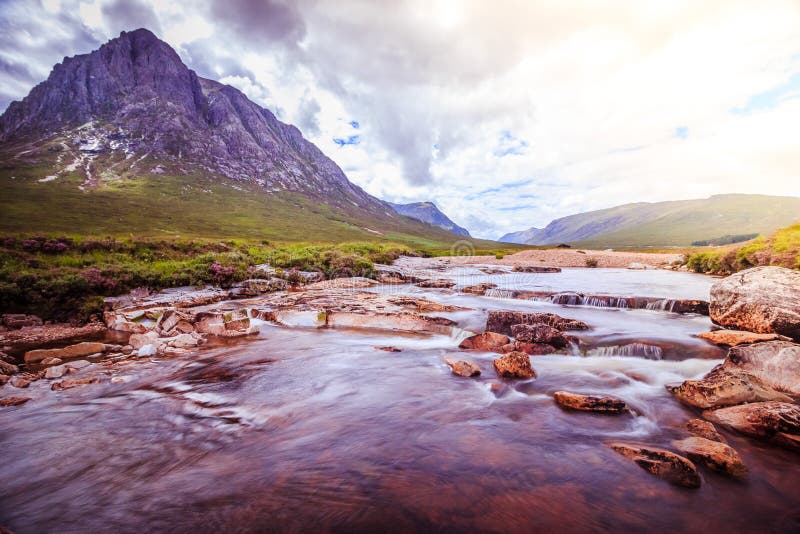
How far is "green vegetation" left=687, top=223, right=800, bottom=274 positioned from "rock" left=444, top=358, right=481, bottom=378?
22.6 meters

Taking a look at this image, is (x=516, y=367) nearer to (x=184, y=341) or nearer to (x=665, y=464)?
(x=665, y=464)

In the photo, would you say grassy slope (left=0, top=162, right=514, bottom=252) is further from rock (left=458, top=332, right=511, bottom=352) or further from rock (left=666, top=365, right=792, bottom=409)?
rock (left=666, top=365, right=792, bottom=409)

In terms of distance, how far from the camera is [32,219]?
62094 mm

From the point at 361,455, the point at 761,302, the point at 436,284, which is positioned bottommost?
the point at 361,455

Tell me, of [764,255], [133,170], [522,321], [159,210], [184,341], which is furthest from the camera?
[133,170]

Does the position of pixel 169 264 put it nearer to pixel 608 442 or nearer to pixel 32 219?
pixel 608 442

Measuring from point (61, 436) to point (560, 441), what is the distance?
347 inches

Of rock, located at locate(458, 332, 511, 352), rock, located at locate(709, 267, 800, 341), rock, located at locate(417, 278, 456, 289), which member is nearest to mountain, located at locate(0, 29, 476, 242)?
rock, located at locate(417, 278, 456, 289)

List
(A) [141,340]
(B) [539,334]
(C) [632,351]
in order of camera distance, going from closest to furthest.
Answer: (C) [632,351], (A) [141,340], (B) [539,334]

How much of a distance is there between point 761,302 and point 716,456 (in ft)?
30.7

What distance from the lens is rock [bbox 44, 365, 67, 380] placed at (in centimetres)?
805

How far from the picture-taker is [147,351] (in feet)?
32.6

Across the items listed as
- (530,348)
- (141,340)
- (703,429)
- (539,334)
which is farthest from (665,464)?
(141,340)

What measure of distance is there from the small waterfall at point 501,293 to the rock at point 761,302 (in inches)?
361
